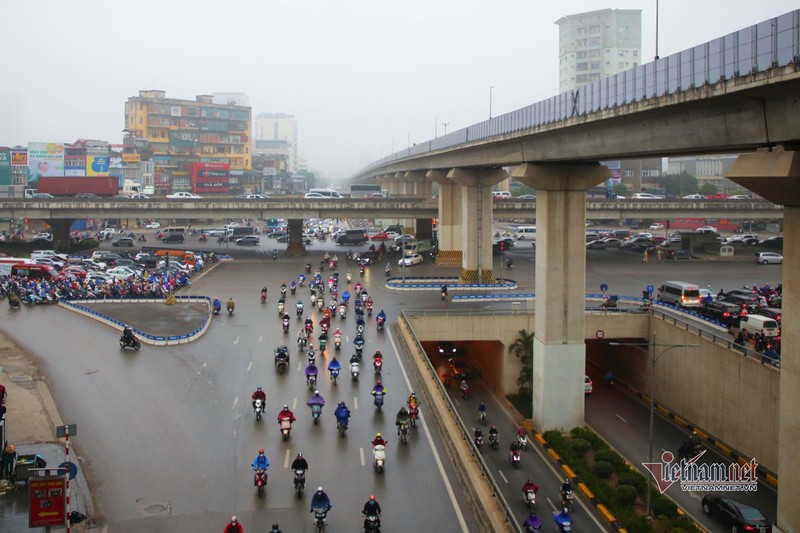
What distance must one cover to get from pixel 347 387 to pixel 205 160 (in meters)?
139

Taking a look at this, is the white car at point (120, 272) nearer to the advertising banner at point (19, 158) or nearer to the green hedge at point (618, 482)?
the green hedge at point (618, 482)

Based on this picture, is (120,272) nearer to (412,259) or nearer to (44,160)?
(412,259)

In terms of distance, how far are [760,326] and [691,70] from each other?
59.7 feet

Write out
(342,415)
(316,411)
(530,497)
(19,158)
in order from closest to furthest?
(530,497) < (342,415) < (316,411) < (19,158)

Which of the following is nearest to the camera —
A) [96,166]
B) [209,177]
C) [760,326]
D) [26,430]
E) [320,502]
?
[320,502]

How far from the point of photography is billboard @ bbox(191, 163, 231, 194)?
134 m

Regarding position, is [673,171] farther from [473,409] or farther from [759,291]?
[473,409]

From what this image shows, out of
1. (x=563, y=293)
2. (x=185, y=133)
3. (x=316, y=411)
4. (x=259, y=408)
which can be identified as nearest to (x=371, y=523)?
(x=316, y=411)

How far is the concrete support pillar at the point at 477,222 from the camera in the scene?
185ft

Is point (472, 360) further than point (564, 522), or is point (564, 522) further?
point (472, 360)

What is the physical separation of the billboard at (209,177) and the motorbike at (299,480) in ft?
397

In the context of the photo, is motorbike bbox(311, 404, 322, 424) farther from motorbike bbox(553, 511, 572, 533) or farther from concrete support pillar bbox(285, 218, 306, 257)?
concrete support pillar bbox(285, 218, 306, 257)

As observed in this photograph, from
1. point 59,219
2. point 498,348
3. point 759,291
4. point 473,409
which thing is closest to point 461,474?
point 473,409

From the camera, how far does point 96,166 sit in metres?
101
